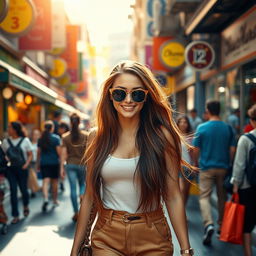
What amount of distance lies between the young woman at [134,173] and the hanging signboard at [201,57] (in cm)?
1029

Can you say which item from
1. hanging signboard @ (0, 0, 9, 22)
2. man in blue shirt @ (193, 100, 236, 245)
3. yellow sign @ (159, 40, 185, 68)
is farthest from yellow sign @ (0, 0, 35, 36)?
yellow sign @ (159, 40, 185, 68)

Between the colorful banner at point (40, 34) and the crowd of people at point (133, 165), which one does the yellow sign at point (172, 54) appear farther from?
the crowd of people at point (133, 165)

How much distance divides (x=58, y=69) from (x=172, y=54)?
27.0ft

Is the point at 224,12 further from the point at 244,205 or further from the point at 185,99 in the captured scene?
the point at 185,99

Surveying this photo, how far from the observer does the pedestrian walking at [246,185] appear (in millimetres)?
5031

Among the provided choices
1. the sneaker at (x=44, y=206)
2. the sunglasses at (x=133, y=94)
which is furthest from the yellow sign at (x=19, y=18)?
the sunglasses at (x=133, y=94)

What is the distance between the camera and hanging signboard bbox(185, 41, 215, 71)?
510 inches

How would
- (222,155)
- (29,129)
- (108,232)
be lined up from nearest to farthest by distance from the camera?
(108,232), (222,155), (29,129)

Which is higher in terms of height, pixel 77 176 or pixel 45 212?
pixel 77 176

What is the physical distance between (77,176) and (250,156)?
4405 millimetres

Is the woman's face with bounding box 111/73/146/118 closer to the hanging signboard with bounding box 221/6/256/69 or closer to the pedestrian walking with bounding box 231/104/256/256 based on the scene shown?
the pedestrian walking with bounding box 231/104/256/256

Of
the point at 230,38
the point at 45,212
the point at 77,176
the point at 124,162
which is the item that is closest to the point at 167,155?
the point at 124,162

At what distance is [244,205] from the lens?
5.14 meters

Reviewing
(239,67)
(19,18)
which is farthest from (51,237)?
(19,18)
